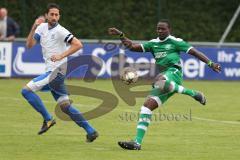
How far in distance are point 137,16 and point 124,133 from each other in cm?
1987

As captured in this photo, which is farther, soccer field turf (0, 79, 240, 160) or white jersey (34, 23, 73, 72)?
white jersey (34, 23, 73, 72)

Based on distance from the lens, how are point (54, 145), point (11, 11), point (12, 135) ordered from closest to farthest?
point (54, 145) → point (12, 135) → point (11, 11)

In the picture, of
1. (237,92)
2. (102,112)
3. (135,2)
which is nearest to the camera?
(102,112)

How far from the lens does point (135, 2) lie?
34.0 m

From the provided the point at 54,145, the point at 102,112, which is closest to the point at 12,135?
the point at 54,145

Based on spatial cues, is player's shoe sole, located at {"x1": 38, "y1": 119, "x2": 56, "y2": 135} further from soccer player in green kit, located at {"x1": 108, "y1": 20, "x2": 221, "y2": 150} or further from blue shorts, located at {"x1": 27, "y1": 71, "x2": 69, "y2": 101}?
soccer player in green kit, located at {"x1": 108, "y1": 20, "x2": 221, "y2": 150}

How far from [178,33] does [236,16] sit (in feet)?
8.34

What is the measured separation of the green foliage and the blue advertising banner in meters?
3.79

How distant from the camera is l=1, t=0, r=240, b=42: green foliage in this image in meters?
31.3

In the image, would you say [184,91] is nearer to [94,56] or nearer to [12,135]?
[12,135]

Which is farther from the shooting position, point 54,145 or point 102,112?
point 102,112

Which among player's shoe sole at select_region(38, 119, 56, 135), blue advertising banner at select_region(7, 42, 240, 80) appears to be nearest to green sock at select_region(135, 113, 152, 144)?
player's shoe sole at select_region(38, 119, 56, 135)

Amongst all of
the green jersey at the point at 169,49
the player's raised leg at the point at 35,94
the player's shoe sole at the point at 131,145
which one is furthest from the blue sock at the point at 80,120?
the green jersey at the point at 169,49

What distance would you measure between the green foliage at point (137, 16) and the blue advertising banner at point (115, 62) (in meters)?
3.79
